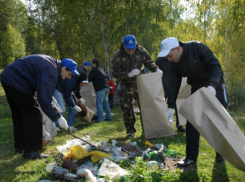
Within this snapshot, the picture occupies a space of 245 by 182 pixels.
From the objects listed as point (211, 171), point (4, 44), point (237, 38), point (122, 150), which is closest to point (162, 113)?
point (122, 150)

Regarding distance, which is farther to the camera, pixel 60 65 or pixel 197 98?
pixel 60 65

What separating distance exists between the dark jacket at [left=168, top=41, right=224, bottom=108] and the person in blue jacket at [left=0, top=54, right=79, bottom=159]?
5.16ft

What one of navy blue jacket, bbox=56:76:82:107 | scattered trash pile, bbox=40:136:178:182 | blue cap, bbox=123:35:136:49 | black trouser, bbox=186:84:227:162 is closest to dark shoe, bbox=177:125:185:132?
scattered trash pile, bbox=40:136:178:182

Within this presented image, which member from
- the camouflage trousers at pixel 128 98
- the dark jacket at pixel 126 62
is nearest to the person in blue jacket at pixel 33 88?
the dark jacket at pixel 126 62

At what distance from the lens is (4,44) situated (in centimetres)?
2308

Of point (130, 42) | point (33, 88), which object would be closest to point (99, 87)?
point (130, 42)

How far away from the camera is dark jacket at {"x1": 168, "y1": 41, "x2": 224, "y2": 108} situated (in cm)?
296

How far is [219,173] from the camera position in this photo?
2.98 m

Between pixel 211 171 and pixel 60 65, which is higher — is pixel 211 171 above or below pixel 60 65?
below

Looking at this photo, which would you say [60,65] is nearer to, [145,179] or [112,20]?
[145,179]

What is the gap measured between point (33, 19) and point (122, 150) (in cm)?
2527

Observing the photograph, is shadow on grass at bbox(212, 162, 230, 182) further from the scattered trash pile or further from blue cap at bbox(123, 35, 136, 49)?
blue cap at bbox(123, 35, 136, 49)

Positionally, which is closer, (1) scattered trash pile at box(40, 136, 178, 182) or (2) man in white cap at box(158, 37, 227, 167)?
(1) scattered trash pile at box(40, 136, 178, 182)

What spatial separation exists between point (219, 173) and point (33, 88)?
9.25ft
